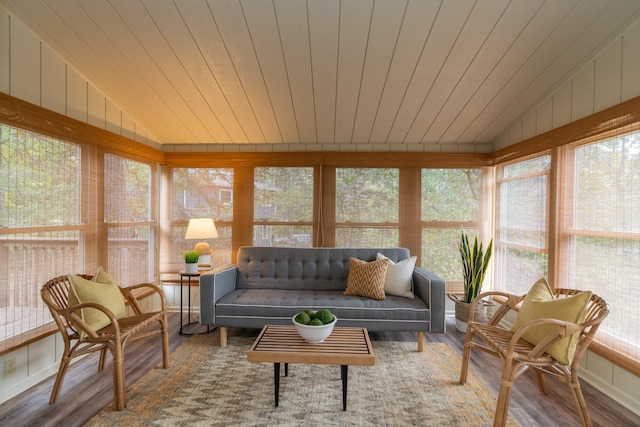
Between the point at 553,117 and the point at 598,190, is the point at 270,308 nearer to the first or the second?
the point at 598,190

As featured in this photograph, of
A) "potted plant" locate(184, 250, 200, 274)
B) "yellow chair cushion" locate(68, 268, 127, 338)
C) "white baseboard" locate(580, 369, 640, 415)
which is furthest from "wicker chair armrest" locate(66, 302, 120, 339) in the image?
"white baseboard" locate(580, 369, 640, 415)

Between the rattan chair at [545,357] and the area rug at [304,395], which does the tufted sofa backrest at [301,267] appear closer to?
the area rug at [304,395]

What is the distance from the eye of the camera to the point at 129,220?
3.49 meters

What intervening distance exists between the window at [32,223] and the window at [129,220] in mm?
447

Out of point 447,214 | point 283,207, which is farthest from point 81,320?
point 447,214

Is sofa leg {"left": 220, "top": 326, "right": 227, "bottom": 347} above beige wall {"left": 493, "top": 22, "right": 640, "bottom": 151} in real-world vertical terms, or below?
below

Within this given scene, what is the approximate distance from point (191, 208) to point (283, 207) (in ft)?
4.08

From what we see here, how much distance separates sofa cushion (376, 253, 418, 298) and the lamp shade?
2078 millimetres

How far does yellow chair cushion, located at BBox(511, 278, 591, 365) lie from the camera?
182cm

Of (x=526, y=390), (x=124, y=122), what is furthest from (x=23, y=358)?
(x=526, y=390)

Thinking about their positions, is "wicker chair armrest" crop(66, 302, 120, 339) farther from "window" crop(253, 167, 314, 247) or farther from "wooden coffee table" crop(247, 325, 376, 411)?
"window" crop(253, 167, 314, 247)

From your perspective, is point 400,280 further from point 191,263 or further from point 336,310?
point 191,263

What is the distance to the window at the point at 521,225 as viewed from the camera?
3078mm

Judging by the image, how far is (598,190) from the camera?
243 centimetres
